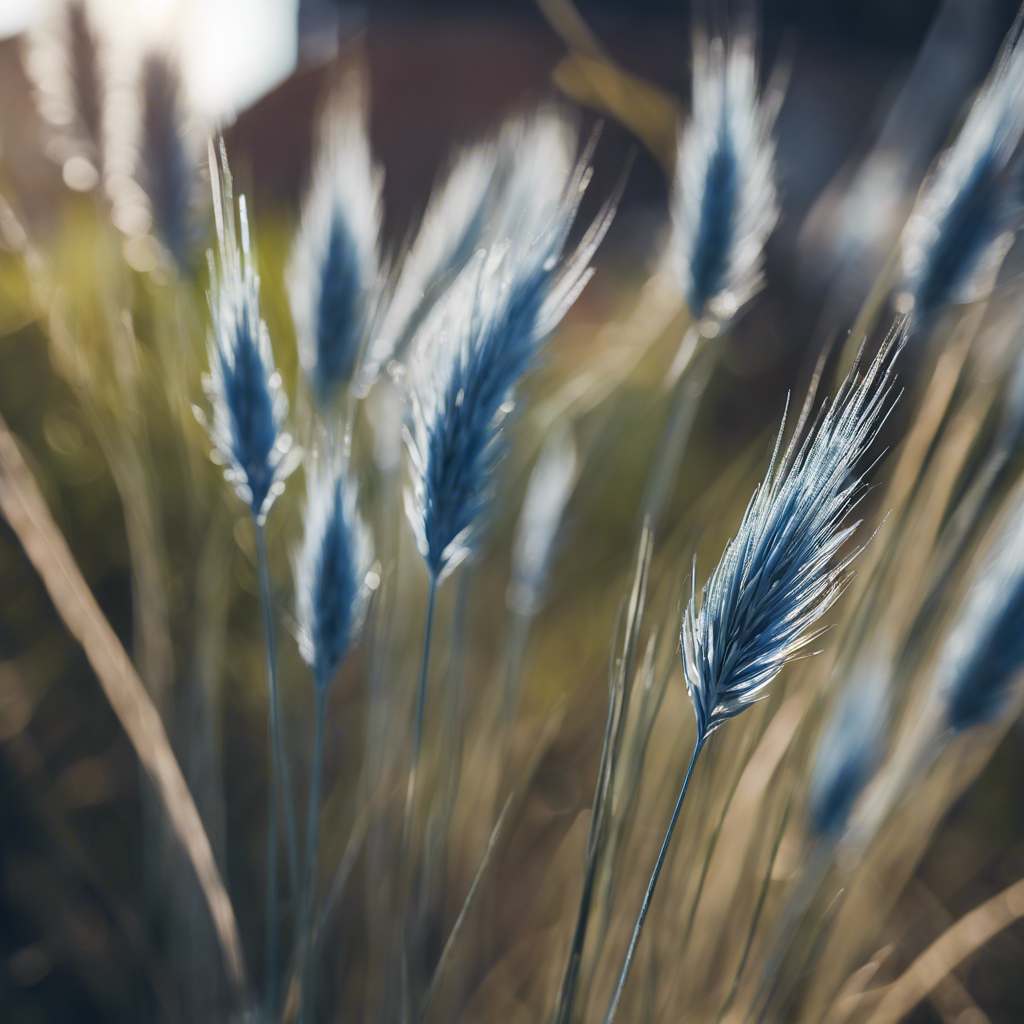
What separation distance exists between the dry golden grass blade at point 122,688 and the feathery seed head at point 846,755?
267mm

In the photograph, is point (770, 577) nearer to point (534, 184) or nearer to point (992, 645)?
point (992, 645)

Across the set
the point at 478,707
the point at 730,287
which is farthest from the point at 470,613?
the point at 730,287

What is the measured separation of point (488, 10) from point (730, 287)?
4.96 ft

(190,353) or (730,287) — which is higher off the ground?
(190,353)

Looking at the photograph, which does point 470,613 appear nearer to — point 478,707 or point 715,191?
point 478,707

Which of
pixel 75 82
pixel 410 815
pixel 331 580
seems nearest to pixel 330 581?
pixel 331 580

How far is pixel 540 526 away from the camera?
1.30 feet

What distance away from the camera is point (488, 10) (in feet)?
4.82

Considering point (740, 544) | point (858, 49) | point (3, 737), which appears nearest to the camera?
point (740, 544)

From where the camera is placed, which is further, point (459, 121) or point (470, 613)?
point (459, 121)

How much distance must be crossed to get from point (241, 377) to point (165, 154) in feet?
0.67

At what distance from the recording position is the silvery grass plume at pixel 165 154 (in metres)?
0.35

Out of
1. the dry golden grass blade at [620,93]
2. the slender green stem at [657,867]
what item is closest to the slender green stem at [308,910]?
the slender green stem at [657,867]

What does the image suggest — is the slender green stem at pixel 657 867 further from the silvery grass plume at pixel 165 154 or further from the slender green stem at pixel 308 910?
the silvery grass plume at pixel 165 154
